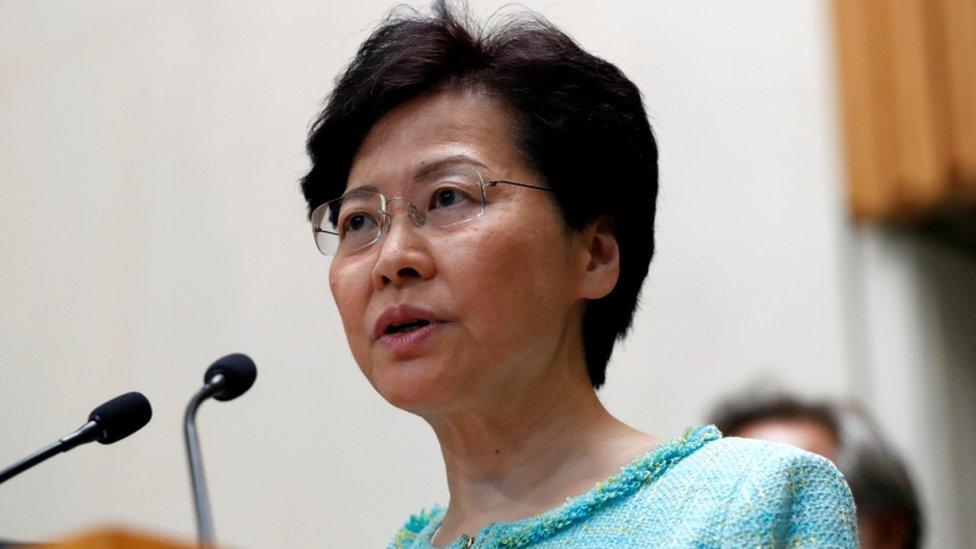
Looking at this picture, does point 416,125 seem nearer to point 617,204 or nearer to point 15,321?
point 617,204

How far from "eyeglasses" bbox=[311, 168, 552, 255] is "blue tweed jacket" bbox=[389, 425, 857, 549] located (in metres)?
0.38

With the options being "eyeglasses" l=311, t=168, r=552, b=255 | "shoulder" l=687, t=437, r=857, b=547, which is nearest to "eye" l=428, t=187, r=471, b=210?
"eyeglasses" l=311, t=168, r=552, b=255

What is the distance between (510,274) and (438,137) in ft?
0.72

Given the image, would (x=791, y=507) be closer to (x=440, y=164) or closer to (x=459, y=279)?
(x=459, y=279)

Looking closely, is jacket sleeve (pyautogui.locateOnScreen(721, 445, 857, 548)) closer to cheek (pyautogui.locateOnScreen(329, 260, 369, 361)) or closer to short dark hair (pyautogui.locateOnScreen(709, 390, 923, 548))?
cheek (pyautogui.locateOnScreen(329, 260, 369, 361))

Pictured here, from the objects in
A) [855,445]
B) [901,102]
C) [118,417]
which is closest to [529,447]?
[118,417]

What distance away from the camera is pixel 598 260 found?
75.1 inches

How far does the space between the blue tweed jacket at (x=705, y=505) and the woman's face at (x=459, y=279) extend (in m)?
0.19

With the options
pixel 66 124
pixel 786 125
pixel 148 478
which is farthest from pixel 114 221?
pixel 786 125

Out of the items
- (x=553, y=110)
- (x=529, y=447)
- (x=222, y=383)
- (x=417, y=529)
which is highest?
(x=553, y=110)

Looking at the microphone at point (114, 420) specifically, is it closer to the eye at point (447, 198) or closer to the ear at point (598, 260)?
the eye at point (447, 198)

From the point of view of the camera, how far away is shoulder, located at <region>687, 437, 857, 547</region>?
151 centimetres

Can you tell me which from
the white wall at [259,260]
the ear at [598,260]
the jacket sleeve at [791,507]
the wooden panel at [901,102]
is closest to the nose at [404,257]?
the ear at [598,260]

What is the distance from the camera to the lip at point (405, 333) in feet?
5.72
